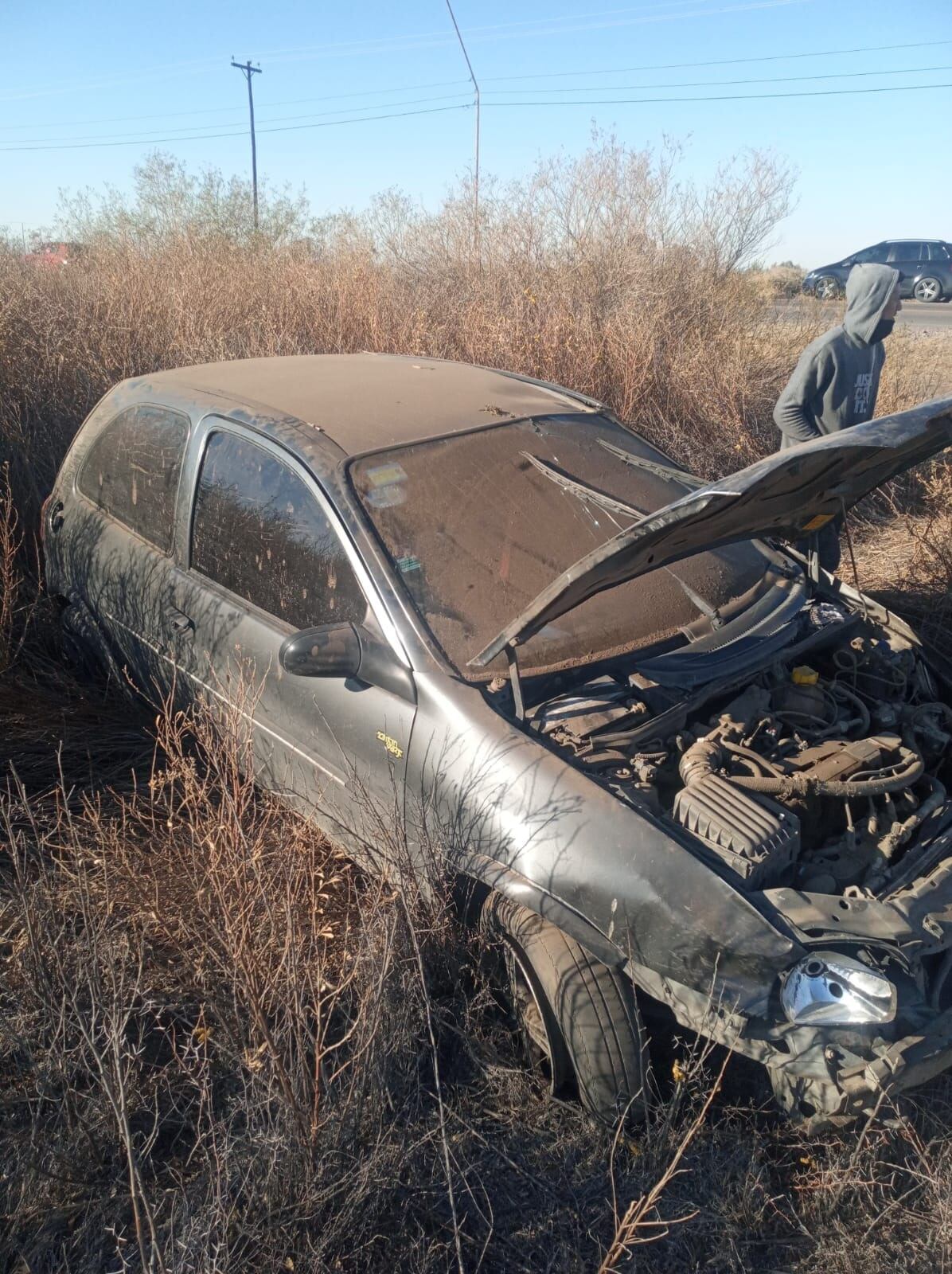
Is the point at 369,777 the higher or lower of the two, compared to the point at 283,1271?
higher

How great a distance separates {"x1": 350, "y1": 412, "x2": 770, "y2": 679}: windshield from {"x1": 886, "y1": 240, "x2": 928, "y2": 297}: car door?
71.7 ft

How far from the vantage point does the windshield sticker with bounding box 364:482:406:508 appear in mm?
2877

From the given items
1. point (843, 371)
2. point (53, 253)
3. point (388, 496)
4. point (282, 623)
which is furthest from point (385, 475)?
point (53, 253)

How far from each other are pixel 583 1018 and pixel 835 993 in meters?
0.60

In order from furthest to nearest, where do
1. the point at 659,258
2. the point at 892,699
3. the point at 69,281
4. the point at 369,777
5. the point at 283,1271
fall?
the point at 659,258 < the point at 69,281 < the point at 892,699 < the point at 369,777 < the point at 283,1271

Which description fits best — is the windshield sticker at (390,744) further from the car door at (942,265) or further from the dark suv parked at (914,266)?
the car door at (942,265)

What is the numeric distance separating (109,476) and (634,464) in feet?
7.47

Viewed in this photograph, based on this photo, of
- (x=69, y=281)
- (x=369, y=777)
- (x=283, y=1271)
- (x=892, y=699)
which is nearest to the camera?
(x=283, y=1271)

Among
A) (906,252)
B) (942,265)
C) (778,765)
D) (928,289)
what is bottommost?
(778,765)

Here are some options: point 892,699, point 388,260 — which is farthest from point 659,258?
point 892,699

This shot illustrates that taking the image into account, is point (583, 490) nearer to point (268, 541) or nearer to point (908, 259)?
point (268, 541)

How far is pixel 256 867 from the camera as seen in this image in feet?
7.07

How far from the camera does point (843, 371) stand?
4.81 meters

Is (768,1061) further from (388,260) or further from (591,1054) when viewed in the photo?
(388,260)
